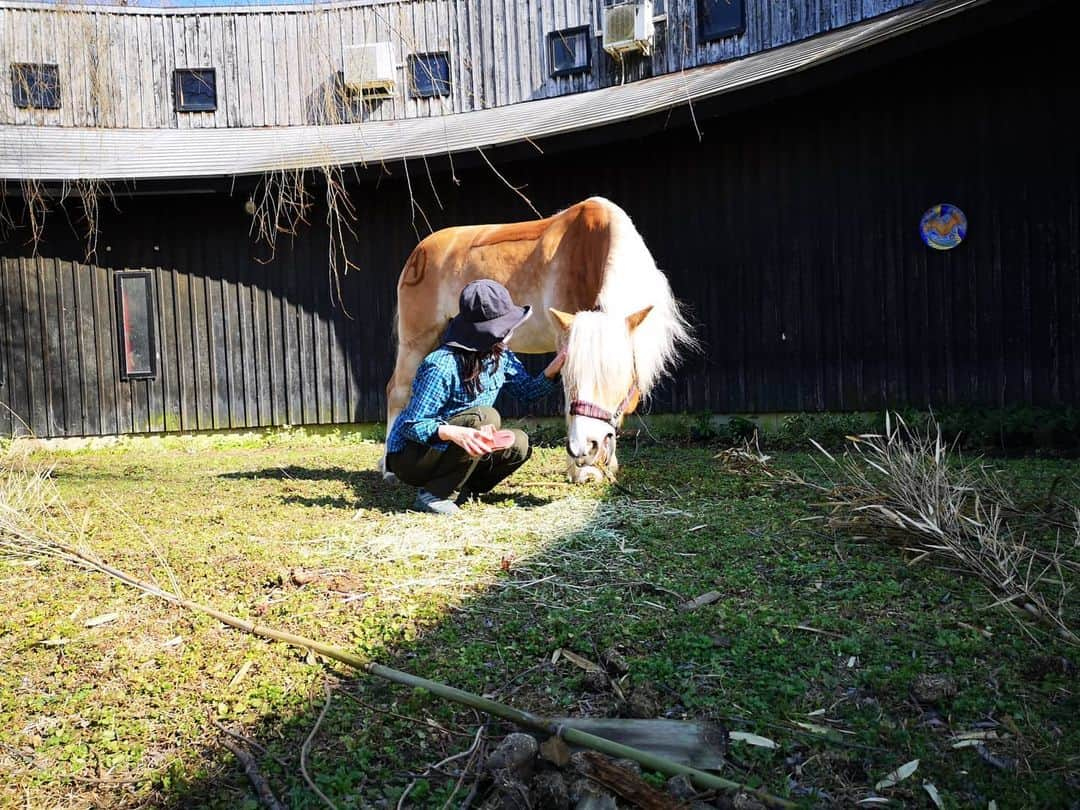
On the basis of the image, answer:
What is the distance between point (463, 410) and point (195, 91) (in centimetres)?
1196

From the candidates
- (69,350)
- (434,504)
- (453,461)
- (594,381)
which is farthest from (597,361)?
(69,350)

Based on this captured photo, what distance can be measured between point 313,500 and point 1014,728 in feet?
14.5

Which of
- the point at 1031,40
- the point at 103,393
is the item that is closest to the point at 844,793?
the point at 1031,40

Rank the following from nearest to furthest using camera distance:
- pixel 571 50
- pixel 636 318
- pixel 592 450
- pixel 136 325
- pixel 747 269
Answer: pixel 592 450 → pixel 636 318 → pixel 747 269 → pixel 136 325 → pixel 571 50

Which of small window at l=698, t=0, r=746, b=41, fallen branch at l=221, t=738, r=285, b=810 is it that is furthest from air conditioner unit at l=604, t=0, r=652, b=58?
fallen branch at l=221, t=738, r=285, b=810

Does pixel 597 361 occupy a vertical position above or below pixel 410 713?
above

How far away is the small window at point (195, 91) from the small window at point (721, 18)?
8225 millimetres

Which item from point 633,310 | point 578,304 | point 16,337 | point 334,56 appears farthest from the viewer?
point 334,56

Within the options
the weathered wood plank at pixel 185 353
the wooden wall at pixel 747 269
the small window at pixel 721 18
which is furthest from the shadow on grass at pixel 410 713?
the small window at pixel 721 18

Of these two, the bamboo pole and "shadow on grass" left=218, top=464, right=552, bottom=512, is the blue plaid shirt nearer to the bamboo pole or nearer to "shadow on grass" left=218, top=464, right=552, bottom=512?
"shadow on grass" left=218, top=464, right=552, bottom=512

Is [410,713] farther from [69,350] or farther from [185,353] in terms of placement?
[69,350]

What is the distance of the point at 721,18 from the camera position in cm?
1239

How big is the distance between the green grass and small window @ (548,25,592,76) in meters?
10.4

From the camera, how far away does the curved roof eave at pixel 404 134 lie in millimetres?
8789
